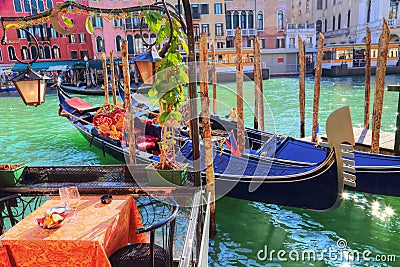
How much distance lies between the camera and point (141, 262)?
1501 millimetres

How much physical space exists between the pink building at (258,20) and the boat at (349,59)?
10.0 ft

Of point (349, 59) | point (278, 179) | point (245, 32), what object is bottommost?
point (278, 179)

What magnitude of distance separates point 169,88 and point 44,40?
1901 centimetres

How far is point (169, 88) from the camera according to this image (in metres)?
2.04

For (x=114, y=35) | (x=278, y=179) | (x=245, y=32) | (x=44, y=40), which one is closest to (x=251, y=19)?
(x=245, y=32)

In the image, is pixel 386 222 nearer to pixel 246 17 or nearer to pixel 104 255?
pixel 104 255

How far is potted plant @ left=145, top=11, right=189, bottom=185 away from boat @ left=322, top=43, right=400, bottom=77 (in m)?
18.4

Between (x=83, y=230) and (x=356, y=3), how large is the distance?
75.6 feet

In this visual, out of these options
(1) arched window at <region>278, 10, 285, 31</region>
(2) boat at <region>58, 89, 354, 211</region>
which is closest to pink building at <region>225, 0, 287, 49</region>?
(1) arched window at <region>278, 10, 285, 31</region>

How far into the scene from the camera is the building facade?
58.9ft

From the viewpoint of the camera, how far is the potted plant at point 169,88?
1884 millimetres

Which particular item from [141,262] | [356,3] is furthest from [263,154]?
[356,3]

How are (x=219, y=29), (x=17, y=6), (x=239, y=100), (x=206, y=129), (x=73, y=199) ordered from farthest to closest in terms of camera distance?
(x=219, y=29), (x=17, y=6), (x=239, y=100), (x=206, y=129), (x=73, y=199)

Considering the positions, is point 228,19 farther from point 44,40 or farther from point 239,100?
point 239,100
